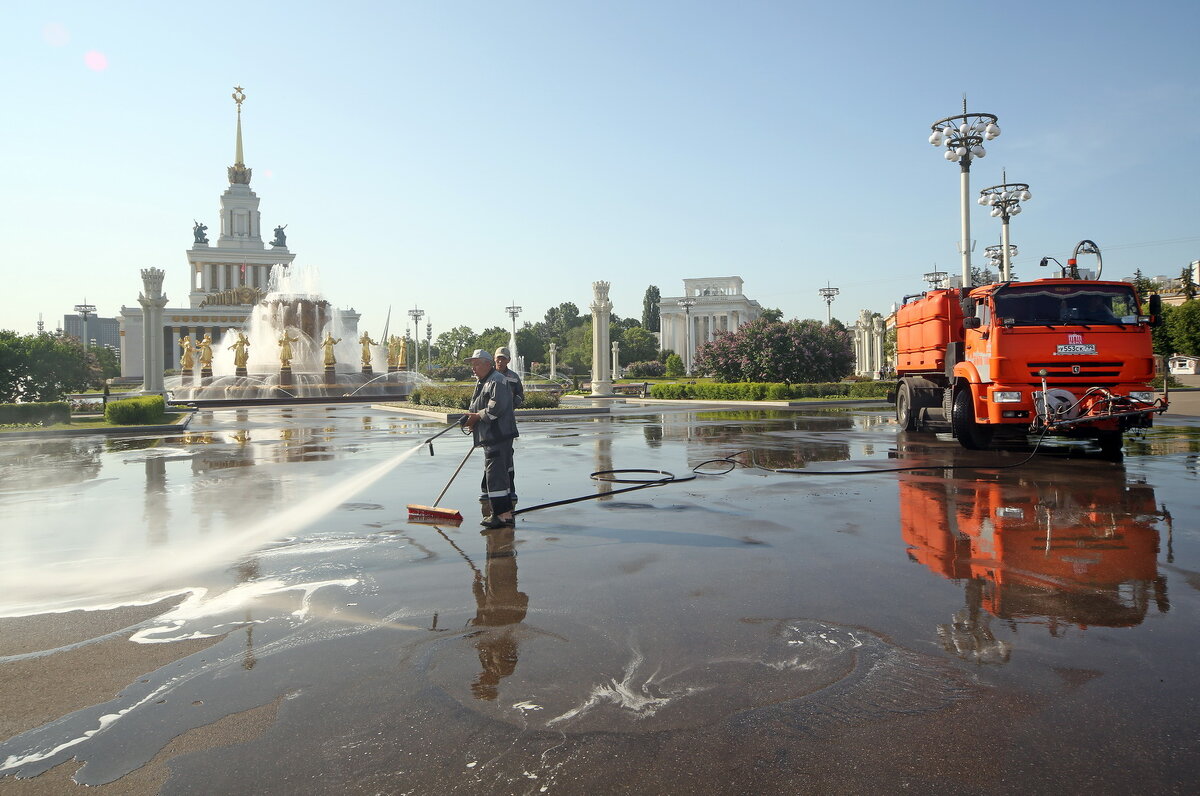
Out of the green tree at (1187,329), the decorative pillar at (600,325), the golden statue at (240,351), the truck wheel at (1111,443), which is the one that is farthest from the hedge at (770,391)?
the golden statue at (240,351)

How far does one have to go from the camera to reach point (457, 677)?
13.7 feet

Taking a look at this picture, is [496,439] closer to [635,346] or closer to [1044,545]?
[1044,545]

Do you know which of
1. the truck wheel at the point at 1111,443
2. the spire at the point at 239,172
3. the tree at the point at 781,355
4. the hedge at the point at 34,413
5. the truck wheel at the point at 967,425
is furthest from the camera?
the spire at the point at 239,172

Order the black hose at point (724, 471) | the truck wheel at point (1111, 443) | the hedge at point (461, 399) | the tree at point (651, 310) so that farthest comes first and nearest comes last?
the tree at point (651, 310) → the hedge at point (461, 399) → the truck wheel at point (1111, 443) → the black hose at point (724, 471)

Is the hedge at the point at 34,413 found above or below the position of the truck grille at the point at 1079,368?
below

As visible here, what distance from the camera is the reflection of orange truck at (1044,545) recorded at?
210 inches

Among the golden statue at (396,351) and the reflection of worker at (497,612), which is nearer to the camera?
the reflection of worker at (497,612)

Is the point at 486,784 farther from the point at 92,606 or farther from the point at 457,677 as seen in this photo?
→ the point at 92,606

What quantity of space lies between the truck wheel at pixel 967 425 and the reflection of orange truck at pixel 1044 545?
346 centimetres

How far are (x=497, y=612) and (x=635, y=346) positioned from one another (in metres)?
114

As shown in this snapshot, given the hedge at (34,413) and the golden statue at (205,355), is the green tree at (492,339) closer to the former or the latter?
the golden statue at (205,355)

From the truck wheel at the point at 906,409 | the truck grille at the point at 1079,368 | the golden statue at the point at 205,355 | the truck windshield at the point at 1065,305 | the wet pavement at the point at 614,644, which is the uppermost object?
the golden statue at the point at 205,355

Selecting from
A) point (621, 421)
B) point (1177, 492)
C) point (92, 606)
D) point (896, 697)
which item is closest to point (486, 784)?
point (896, 697)

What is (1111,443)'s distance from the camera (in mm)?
12648
